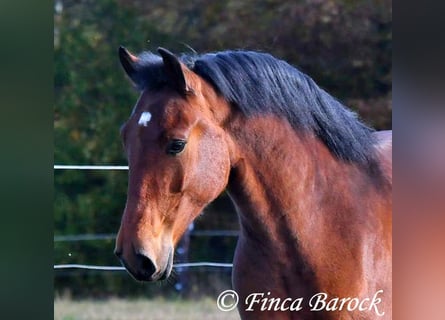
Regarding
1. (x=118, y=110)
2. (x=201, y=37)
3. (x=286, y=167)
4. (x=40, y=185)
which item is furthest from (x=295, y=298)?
(x=118, y=110)

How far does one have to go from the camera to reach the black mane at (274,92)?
7.55ft

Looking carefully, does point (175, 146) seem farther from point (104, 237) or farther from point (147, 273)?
point (104, 237)

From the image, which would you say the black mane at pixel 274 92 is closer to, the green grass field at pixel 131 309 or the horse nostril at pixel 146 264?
the horse nostril at pixel 146 264

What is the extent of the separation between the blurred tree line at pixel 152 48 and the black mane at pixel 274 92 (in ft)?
3.05

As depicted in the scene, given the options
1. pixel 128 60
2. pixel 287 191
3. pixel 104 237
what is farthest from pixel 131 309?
pixel 128 60

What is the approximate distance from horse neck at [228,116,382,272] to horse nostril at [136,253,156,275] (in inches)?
15.1

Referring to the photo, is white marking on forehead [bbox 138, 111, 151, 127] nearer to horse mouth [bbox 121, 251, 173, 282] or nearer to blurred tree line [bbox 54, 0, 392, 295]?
horse mouth [bbox 121, 251, 173, 282]

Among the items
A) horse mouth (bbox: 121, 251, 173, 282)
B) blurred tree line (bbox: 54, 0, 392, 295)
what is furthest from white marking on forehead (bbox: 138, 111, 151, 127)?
blurred tree line (bbox: 54, 0, 392, 295)

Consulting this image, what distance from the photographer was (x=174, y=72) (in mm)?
Result: 2197

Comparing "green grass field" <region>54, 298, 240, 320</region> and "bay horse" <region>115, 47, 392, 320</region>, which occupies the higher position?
"bay horse" <region>115, 47, 392, 320</region>

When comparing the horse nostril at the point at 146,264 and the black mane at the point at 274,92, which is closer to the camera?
the horse nostril at the point at 146,264

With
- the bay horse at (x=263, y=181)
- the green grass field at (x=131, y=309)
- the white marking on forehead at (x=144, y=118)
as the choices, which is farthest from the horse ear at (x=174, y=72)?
the green grass field at (x=131, y=309)

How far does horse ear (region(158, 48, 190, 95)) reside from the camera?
85.4 inches
